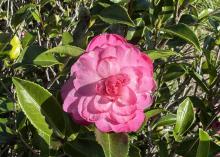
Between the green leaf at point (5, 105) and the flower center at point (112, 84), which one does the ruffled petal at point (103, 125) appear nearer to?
the flower center at point (112, 84)

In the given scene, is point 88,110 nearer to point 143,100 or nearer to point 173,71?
point 143,100

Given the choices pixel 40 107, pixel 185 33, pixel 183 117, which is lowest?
pixel 183 117

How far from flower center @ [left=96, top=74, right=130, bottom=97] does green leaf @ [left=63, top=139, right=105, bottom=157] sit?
20 centimetres

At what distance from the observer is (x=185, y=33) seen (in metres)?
1.24

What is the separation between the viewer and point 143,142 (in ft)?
5.46

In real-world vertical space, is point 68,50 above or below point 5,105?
above

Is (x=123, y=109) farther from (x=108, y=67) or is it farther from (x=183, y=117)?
(x=183, y=117)

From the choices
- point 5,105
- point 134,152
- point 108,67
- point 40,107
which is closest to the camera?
point 108,67

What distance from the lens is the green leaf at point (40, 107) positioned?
1077 millimetres

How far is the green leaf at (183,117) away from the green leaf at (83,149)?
0.84ft

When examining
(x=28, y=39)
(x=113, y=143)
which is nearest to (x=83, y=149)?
(x=113, y=143)

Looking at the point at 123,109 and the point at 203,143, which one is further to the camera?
the point at 203,143

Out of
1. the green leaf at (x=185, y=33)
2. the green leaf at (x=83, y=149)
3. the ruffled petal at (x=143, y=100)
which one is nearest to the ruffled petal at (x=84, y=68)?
the ruffled petal at (x=143, y=100)

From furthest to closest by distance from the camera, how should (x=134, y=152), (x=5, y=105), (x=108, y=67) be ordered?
1. (x=5, y=105)
2. (x=134, y=152)
3. (x=108, y=67)
